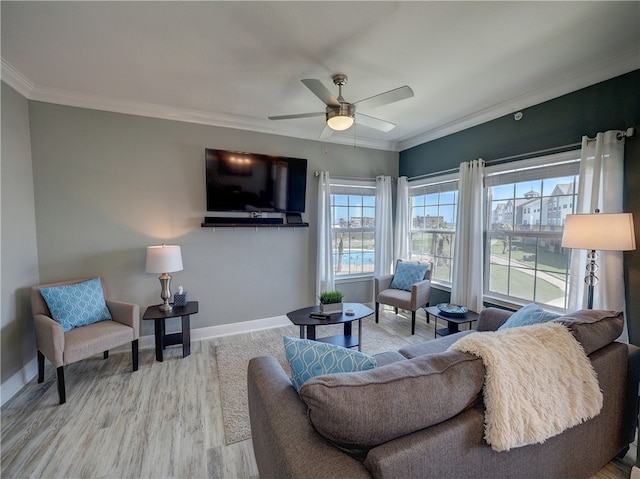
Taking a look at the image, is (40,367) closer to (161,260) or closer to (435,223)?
(161,260)

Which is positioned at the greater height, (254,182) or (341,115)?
(341,115)

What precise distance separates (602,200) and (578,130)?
27.2 inches

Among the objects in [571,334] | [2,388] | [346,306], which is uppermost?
[571,334]

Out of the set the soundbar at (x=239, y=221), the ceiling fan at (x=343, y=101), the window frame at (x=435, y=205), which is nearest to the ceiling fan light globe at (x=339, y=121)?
the ceiling fan at (x=343, y=101)

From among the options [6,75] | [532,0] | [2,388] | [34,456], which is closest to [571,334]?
[532,0]

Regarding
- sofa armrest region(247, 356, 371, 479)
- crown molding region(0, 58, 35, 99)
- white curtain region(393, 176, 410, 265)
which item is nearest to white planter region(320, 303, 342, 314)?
sofa armrest region(247, 356, 371, 479)

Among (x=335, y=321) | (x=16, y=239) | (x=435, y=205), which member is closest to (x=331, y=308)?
(x=335, y=321)

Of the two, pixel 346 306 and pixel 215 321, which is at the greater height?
pixel 346 306

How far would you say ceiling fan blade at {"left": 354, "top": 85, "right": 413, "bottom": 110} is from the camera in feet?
6.71

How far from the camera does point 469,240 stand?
3340 mm

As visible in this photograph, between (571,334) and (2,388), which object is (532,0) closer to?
(571,334)

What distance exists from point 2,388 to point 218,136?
2981mm

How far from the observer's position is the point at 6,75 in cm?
227

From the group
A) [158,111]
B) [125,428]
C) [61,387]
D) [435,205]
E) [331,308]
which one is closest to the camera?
[125,428]
